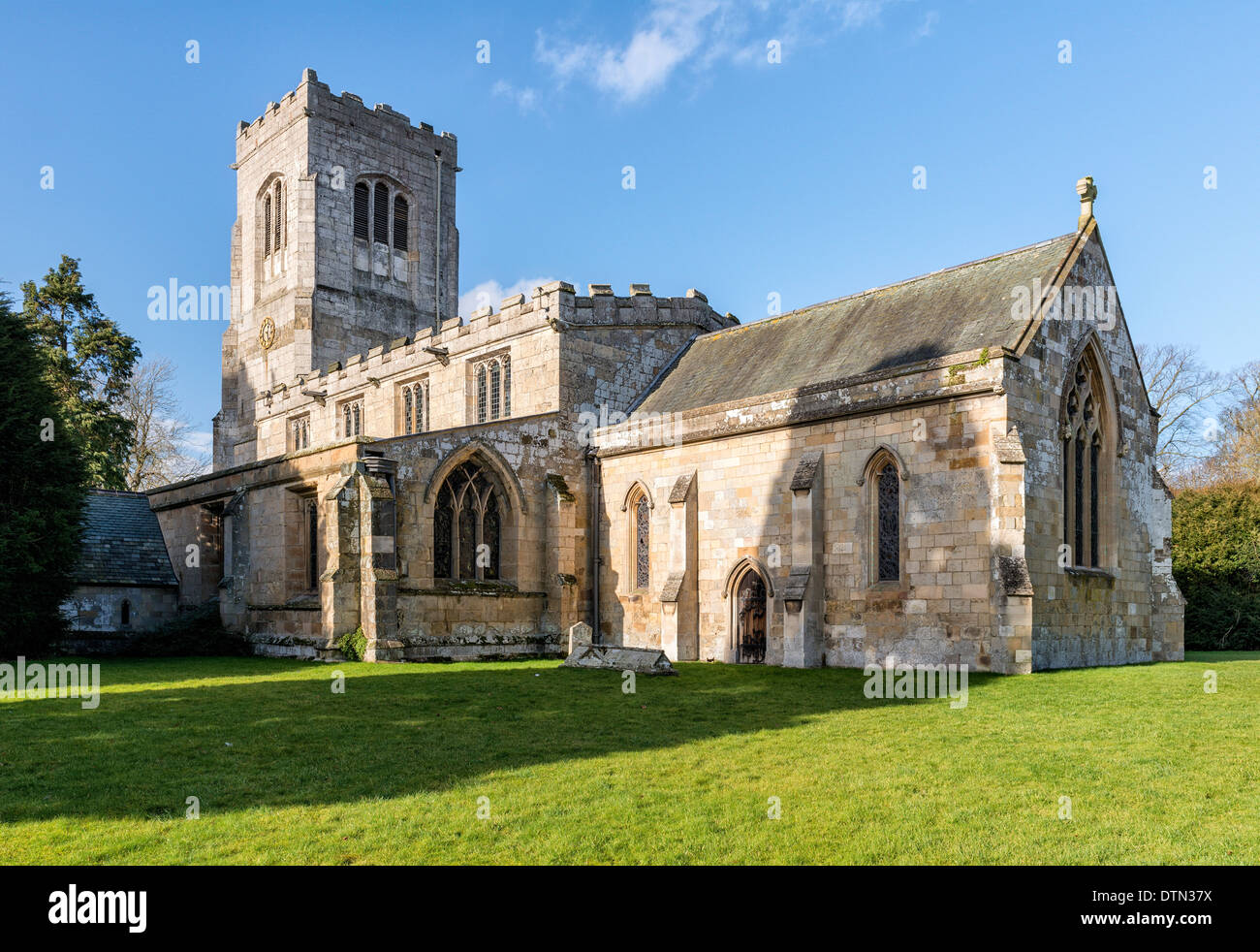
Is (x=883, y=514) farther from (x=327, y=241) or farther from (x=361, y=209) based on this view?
(x=361, y=209)

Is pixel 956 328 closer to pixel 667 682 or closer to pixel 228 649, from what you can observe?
pixel 667 682

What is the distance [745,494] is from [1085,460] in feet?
24.5

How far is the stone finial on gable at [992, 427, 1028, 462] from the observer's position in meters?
17.6

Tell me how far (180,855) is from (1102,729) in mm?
9987

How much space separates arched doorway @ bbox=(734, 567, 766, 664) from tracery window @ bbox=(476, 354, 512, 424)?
9.85m

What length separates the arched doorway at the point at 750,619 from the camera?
866 inches

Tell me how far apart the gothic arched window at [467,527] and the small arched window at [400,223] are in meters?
24.6

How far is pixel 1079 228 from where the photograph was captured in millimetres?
20828

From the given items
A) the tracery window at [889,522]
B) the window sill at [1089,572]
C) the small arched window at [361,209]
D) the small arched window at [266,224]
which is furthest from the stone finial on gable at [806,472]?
the small arched window at [266,224]

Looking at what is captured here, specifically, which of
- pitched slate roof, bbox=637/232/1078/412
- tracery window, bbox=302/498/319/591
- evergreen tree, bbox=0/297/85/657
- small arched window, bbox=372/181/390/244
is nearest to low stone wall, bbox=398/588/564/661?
tracery window, bbox=302/498/319/591

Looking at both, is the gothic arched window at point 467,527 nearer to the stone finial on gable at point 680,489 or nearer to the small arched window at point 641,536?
the small arched window at point 641,536

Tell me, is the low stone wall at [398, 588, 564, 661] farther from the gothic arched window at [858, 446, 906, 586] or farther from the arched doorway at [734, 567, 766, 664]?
the gothic arched window at [858, 446, 906, 586]

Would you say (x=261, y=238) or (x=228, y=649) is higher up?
(x=261, y=238)
